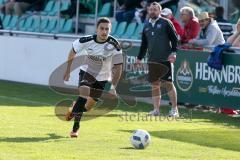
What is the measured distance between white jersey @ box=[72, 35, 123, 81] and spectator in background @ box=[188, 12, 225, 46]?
14.8 ft

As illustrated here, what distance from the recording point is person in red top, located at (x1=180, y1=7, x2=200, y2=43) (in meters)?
17.6

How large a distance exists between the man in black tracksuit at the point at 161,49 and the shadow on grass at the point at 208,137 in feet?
7.00

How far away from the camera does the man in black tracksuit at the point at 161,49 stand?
52.4 ft

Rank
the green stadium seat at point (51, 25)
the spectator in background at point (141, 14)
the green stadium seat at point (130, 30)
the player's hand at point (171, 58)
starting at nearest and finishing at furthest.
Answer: the player's hand at point (171, 58) → the spectator in background at point (141, 14) → the green stadium seat at point (130, 30) → the green stadium seat at point (51, 25)

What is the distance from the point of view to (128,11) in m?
23.9

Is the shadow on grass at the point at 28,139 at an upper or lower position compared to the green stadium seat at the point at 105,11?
lower

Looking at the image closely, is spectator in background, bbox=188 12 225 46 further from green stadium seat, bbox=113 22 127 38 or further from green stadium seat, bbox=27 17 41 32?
green stadium seat, bbox=27 17 41 32

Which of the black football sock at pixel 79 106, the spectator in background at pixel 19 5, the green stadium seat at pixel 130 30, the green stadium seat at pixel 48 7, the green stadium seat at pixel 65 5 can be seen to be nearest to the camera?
the black football sock at pixel 79 106

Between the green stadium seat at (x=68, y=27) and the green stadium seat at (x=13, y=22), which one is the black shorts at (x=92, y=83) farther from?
the green stadium seat at (x=13, y=22)

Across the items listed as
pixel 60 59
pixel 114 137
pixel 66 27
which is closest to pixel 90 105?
pixel 114 137

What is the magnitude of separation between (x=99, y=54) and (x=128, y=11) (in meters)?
10.9

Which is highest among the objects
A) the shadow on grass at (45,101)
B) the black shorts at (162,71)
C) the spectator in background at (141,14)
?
the spectator in background at (141,14)

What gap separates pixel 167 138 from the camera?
42.0 feet

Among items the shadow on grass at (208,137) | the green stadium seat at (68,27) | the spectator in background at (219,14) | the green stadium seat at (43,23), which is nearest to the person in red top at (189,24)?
the spectator in background at (219,14)
